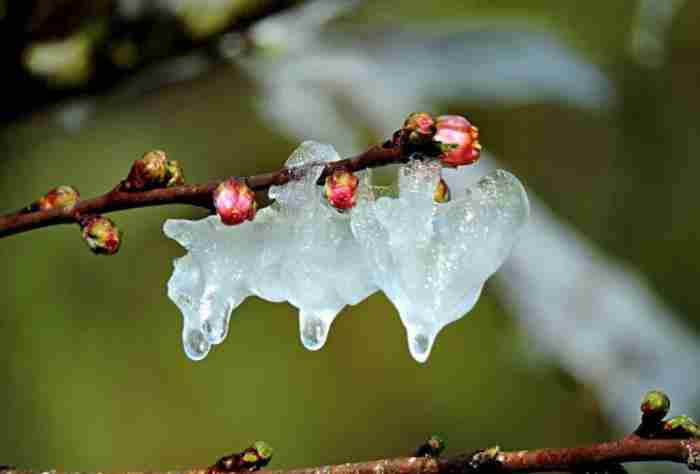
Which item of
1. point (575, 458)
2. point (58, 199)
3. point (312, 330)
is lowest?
point (575, 458)

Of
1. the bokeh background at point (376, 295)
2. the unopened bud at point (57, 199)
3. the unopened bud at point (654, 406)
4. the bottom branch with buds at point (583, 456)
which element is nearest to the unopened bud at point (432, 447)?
the bottom branch with buds at point (583, 456)

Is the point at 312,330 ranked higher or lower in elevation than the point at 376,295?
lower

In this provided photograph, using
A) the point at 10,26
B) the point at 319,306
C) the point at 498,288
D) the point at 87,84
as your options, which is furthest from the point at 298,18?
the point at 319,306

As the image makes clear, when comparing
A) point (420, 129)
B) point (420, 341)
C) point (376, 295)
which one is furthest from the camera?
point (376, 295)

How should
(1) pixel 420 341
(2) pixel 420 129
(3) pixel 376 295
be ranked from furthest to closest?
(3) pixel 376 295
(1) pixel 420 341
(2) pixel 420 129

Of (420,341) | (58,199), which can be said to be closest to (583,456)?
(420,341)

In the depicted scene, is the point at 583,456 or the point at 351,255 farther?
the point at 351,255

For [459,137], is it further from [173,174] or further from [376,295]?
[376,295]
